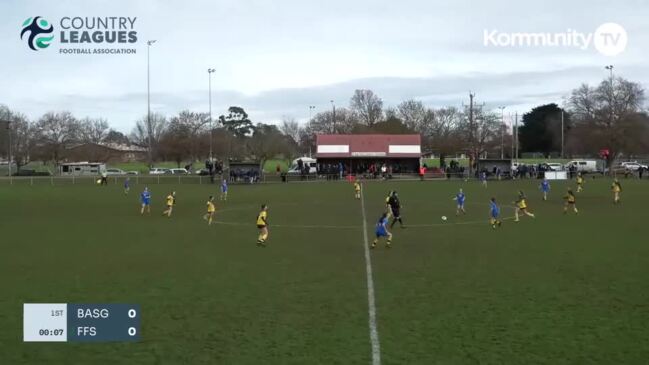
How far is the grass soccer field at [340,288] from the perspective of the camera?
9.20m

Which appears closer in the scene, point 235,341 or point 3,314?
point 235,341

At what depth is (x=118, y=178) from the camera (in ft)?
229

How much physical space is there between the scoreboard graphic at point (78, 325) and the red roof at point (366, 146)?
198 ft

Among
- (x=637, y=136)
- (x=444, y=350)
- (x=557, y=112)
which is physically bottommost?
(x=444, y=350)

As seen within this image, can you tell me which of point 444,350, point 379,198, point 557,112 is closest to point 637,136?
point 557,112

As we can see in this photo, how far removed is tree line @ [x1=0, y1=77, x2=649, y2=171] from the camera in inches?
3135

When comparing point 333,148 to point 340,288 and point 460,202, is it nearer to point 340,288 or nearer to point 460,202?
point 460,202

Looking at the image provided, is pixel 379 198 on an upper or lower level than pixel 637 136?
lower

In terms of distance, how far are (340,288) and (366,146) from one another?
194 feet

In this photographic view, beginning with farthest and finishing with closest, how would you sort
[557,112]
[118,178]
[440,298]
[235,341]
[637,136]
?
[557,112] → [637,136] → [118,178] → [440,298] → [235,341]

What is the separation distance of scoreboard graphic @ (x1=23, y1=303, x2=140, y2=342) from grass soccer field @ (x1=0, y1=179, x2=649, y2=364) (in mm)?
209

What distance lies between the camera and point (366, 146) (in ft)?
236

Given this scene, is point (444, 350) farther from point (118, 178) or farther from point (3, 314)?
point (118, 178)

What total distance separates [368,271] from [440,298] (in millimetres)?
3199
